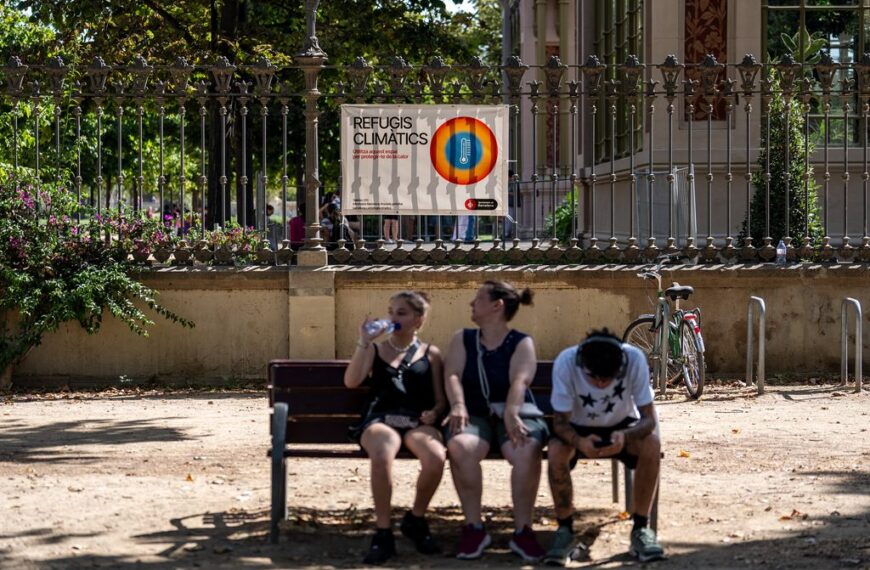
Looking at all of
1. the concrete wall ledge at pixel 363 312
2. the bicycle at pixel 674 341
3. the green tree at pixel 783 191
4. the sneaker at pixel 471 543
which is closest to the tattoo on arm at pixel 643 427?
the sneaker at pixel 471 543

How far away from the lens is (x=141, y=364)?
1323 centimetres

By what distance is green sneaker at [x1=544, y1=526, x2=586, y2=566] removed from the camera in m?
6.69

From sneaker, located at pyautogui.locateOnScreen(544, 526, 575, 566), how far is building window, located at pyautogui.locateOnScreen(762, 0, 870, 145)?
11735 mm

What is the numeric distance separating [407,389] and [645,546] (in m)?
1.42

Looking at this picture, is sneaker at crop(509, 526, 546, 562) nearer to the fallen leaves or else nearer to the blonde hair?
the blonde hair

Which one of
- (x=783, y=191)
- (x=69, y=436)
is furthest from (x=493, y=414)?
(x=783, y=191)

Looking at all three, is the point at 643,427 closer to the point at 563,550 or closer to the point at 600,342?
the point at 600,342

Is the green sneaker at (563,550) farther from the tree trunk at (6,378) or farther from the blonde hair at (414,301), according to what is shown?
the tree trunk at (6,378)

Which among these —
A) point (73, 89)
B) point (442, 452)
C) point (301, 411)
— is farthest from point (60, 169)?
point (442, 452)

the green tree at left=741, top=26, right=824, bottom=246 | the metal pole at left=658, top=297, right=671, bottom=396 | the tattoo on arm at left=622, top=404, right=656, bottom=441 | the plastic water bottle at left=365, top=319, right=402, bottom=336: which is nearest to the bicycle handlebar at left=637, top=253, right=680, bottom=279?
the metal pole at left=658, top=297, right=671, bottom=396

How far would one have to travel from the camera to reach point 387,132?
520 inches

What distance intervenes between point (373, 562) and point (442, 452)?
639mm

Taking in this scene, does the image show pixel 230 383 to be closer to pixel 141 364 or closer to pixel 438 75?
pixel 141 364

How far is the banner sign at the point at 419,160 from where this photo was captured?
13188 mm
